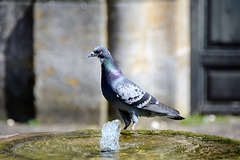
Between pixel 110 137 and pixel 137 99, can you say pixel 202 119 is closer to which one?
pixel 137 99

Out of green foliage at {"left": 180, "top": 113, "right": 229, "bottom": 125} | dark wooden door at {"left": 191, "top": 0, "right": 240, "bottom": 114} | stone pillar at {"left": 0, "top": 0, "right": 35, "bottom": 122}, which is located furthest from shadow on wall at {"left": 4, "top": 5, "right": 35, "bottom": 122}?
dark wooden door at {"left": 191, "top": 0, "right": 240, "bottom": 114}

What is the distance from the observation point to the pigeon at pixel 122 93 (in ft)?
6.73

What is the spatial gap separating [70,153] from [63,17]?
3154 mm

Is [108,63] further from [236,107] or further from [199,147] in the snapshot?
[236,107]

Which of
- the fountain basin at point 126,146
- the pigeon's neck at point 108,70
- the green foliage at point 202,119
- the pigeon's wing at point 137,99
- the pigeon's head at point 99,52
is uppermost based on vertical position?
the pigeon's head at point 99,52

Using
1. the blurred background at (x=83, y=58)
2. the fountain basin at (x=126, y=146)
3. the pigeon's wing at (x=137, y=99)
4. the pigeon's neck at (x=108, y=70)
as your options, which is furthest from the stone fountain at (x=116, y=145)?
the blurred background at (x=83, y=58)

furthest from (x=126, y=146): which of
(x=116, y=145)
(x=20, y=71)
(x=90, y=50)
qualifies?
(x=20, y=71)

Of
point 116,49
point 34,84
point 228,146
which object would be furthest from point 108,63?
point 34,84

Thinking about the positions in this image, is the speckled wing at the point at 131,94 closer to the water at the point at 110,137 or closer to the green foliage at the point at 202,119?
the water at the point at 110,137

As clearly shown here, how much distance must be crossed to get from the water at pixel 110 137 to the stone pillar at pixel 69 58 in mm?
2598

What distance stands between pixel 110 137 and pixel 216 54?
3.47 meters

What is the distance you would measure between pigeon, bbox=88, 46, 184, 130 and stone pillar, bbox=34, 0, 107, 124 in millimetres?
2404

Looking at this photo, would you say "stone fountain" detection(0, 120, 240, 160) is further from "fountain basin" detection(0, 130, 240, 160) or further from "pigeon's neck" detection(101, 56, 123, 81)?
"pigeon's neck" detection(101, 56, 123, 81)

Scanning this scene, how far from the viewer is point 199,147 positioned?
5.88 ft
